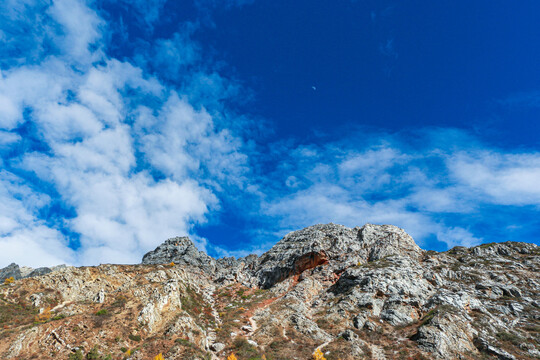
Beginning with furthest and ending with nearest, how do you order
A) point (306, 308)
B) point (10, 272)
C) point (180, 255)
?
point (180, 255) → point (10, 272) → point (306, 308)

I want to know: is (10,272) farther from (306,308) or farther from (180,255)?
(306,308)

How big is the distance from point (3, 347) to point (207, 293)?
1716 inches

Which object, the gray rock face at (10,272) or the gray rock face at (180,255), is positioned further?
the gray rock face at (180,255)

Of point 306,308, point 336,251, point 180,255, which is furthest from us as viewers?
point 180,255

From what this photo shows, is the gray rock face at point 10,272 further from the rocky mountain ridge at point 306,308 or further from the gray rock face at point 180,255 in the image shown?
the gray rock face at point 180,255

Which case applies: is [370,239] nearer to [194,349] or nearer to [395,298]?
[395,298]

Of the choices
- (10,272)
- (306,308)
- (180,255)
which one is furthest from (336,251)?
(10,272)

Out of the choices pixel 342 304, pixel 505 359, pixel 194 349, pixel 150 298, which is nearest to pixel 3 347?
pixel 150 298

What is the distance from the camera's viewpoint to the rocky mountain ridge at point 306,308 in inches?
1484

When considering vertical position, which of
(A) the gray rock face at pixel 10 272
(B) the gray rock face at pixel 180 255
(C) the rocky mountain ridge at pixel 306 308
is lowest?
(C) the rocky mountain ridge at pixel 306 308

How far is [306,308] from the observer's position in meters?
60.3

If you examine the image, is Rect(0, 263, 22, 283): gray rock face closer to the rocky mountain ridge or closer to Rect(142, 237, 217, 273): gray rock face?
Answer: the rocky mountain ridge

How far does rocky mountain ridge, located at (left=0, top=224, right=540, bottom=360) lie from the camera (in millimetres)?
37688

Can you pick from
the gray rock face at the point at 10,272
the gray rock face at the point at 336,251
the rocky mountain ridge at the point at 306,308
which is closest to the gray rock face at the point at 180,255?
the rocky mountain ridge at the point at 306,308
